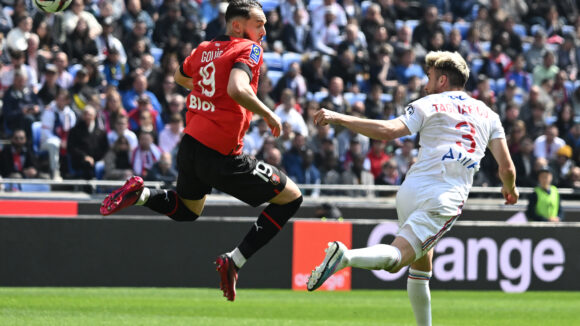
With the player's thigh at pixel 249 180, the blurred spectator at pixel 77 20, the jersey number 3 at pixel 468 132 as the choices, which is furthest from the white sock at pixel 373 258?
the blurred spectator at pixel 77 20

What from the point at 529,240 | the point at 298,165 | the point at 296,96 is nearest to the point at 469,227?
the point at 529,240

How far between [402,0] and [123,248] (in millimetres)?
11020

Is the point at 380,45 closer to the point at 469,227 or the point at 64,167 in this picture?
the point at 469,227

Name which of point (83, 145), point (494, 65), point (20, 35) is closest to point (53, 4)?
point (83, 145)

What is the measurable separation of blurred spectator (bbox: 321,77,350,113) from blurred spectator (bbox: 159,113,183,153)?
10.7ft

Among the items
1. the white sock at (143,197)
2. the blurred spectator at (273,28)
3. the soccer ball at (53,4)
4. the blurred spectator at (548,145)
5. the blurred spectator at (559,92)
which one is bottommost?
the blurred spectator at (548,145)

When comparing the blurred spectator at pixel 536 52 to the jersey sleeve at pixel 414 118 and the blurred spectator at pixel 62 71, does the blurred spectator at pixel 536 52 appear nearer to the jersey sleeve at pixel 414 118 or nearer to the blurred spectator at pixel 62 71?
the blurred spectator at pixel 62 71

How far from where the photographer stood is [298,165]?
56.4 feet

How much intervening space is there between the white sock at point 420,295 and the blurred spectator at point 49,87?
990cm

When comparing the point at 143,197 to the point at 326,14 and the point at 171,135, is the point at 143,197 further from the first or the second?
the point at 326,14

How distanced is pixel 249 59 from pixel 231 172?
0.90 m

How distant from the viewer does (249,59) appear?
7.76 m

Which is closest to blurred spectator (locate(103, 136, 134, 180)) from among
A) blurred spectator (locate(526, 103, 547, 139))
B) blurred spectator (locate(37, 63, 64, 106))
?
blurred spectator (locate(37, 63, 64, 106))

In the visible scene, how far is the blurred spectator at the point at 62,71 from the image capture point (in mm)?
16781
